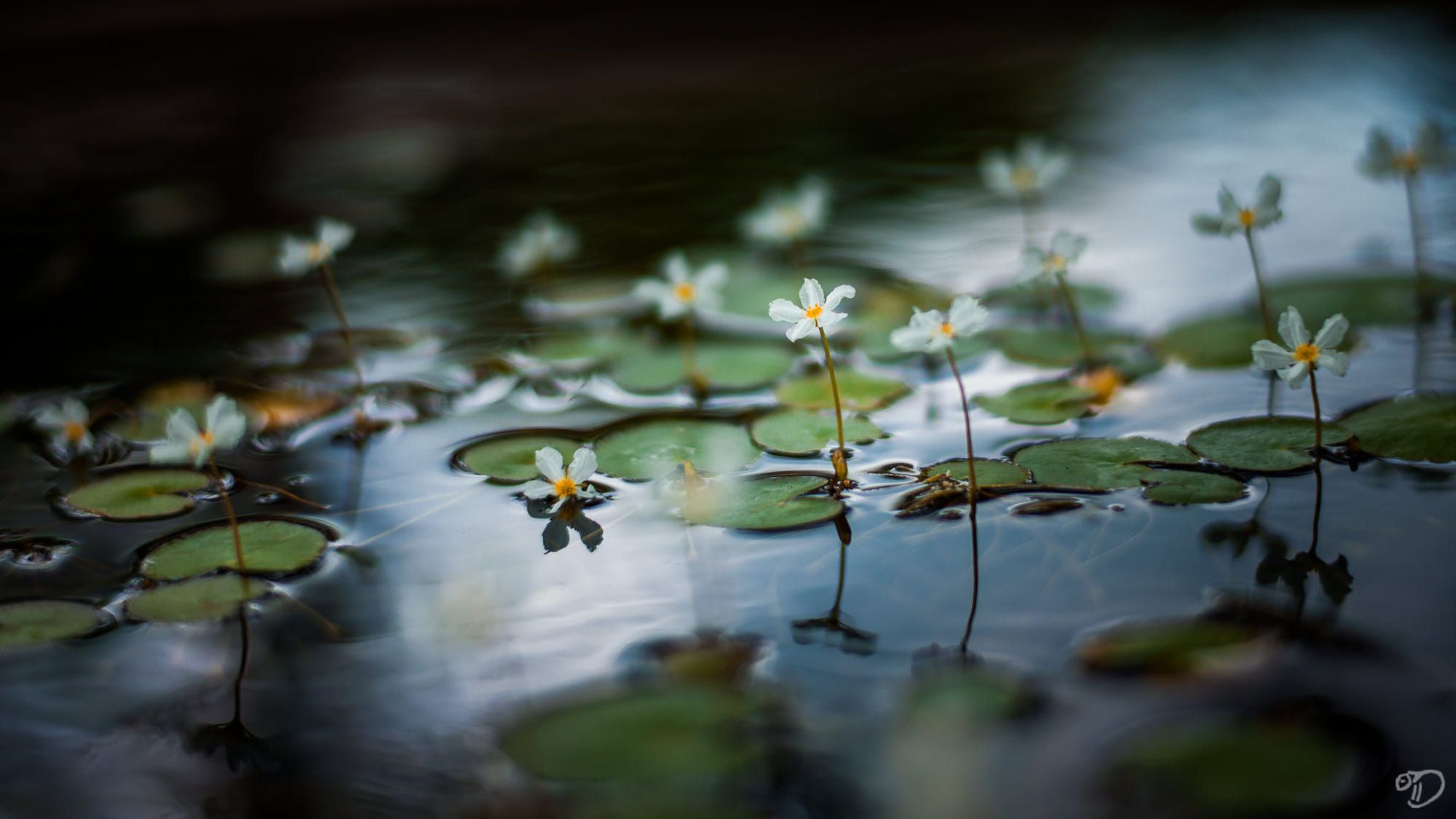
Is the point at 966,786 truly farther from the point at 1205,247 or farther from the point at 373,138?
the point at 373,138

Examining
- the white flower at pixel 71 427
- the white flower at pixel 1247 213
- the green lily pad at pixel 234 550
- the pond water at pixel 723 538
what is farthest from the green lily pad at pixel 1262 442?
the white flower at pixel 71 427

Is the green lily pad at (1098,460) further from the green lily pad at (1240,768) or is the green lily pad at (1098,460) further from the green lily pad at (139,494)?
the green lily pad at (139,494)

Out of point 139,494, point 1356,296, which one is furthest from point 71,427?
point 1356,296

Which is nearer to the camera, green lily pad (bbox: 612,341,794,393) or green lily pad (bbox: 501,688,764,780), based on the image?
green lily pad (bbox: 501,688,764,780)

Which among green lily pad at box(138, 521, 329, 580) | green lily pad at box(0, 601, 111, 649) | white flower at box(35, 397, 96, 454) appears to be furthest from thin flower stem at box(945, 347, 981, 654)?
white flower at box(35, 397, 96, 454)

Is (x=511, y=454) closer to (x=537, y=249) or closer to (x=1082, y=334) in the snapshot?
(x=537, y=249)

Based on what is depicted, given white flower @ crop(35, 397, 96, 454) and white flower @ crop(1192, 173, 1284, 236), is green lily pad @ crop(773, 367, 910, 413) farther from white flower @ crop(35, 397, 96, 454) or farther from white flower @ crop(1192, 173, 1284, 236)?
white flower @ crop(35, 397, 96, 454)

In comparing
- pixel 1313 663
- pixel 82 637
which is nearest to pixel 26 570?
pixel 82 637
